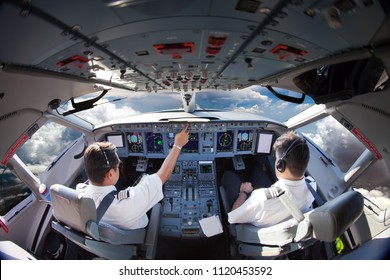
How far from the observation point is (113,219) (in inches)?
43.8

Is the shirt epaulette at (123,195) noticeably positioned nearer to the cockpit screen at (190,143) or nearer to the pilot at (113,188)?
the pilot at (113,188)

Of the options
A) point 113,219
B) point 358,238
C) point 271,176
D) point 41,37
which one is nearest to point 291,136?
point 358,238

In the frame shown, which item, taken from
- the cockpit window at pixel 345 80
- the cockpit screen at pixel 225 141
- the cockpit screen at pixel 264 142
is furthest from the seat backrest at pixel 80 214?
the cockpit screen at pixel 264 142

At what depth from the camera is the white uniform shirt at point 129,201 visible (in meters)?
1.09

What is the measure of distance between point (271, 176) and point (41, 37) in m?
2.47

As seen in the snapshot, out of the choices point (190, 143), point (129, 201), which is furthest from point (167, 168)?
point (190, 143)

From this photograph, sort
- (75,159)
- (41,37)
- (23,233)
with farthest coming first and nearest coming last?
(75,159)
(23,233)
(41,37)

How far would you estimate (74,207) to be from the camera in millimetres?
883

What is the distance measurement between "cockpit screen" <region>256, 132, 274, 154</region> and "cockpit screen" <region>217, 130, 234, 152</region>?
361mm

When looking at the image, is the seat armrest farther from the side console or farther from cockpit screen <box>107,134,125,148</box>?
cockpit screen <box>107,134,125,148</box>

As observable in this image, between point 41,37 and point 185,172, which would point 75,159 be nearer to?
point 185,172

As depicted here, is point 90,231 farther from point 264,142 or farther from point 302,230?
point 264,142

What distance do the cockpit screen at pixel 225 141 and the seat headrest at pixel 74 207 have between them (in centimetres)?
186

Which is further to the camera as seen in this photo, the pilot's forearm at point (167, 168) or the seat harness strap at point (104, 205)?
the pilot's forearm at point (167, 168)
